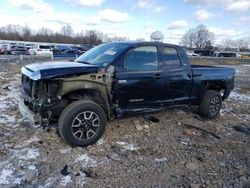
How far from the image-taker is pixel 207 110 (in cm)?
643

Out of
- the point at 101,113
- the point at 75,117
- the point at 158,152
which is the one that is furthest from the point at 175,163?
the point at 75,117

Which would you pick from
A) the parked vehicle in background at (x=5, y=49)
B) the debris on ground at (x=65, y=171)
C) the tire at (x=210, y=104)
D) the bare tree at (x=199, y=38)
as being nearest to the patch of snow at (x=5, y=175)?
the debris on ground at (x=65, y=171)

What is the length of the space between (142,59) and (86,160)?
2262 millimetres

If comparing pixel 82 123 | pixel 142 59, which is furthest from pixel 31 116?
pixel 142 59

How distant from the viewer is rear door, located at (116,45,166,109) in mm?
4879

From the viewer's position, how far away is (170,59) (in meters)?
5.65

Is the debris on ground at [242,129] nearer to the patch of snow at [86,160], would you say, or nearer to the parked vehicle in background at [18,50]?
the patch of snow at [86,160]

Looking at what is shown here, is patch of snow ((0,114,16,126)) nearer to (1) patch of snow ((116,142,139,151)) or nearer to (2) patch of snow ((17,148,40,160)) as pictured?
(2) patch of snow ((17,148,40,160))

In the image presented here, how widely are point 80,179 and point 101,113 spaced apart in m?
1.35

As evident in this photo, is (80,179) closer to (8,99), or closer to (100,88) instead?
(100,88)

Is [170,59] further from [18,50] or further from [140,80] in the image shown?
[18,50]

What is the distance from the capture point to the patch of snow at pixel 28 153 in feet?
13.4

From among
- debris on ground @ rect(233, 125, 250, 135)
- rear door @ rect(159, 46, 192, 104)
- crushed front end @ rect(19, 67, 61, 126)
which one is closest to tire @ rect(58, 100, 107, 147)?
crushed front end @ rect(19, 67, 61, 126)

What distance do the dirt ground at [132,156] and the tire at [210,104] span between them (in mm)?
401
